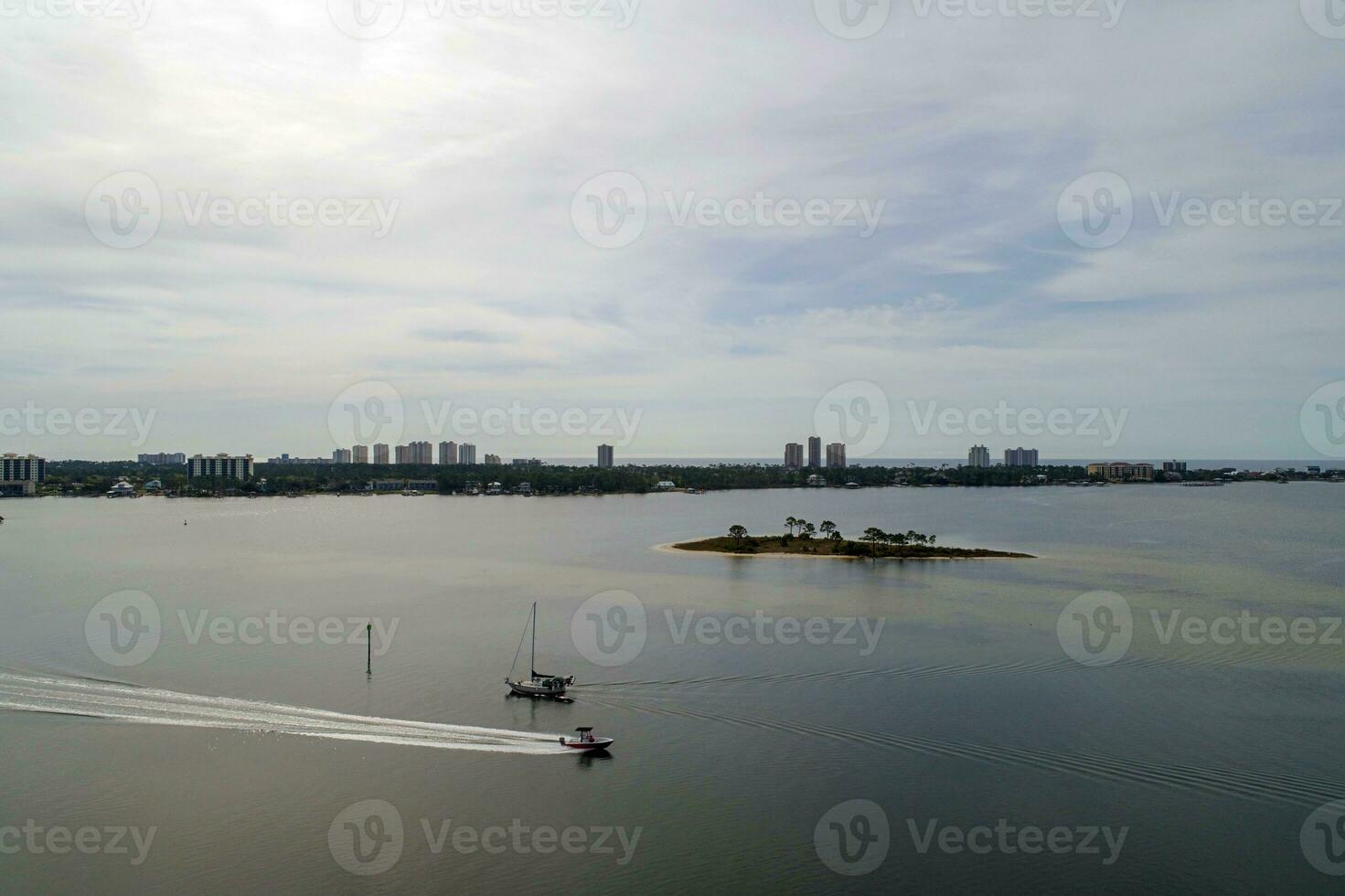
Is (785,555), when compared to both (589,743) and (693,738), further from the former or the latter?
(589,743)

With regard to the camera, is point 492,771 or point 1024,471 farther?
point 1024,471

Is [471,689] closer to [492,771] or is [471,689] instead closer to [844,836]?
[492,771]

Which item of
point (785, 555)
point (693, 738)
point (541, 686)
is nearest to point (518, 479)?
point (785, 555)

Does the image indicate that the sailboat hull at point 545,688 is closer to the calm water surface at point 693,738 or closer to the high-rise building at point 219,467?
the calm water surface at point 693,738

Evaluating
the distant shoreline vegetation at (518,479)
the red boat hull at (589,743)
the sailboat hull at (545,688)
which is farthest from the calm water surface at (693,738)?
the distant shoreline vegetation at (518,479)

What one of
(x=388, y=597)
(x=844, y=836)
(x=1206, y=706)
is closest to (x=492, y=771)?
(x=844, y=836)

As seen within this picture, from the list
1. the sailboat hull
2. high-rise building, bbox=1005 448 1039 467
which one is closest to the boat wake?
the sailboat hull
